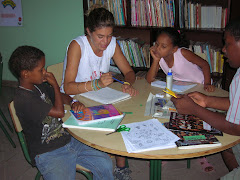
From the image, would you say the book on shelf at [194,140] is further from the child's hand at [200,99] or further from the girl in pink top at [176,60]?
the girl in pink top at [176,60]

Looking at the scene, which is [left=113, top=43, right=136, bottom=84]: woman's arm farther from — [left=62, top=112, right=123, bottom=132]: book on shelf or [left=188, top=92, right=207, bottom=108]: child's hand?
[left=62, top=112, right=123, bottom=132]: book on shelf

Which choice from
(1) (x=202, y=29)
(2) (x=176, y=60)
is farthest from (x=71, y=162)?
(1) (x=202, y=29)

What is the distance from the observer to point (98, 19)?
1900 mm

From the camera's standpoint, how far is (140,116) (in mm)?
1481

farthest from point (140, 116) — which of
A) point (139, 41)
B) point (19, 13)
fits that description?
point (19, 13)

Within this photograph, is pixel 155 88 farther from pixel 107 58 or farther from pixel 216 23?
pixel 216 23

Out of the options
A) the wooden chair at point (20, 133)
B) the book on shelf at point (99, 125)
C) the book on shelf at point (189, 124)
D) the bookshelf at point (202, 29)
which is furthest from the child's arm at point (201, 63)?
the wooden chair at point (20, 133)

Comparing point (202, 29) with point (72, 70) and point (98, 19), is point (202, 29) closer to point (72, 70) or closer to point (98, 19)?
point (98, 19)

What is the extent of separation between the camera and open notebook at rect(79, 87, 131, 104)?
171cm

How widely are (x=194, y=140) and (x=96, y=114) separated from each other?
569 millimetres

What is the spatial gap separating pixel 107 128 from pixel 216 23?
6.61 ft

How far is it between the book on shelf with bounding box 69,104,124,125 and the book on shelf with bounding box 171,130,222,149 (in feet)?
1.20

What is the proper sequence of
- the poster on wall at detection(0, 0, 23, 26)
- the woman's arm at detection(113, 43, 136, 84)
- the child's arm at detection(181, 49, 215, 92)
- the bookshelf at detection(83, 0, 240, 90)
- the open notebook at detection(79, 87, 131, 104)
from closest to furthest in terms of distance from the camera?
the open notebook at detection(79, 87, 131, 104), the child's arm at detection(181, 49, 215, 92), the woman's arm at detection(113, 43, 136, 84), the bookshelf at detection(83, 0, 240, 90), the poster on wall at detection(0, 0, 23, 26)

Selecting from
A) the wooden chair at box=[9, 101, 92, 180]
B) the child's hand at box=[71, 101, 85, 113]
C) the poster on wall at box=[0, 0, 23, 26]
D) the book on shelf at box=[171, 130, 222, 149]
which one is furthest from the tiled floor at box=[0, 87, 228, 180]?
the poster on wall at box=[0, 0, 23, 26]
